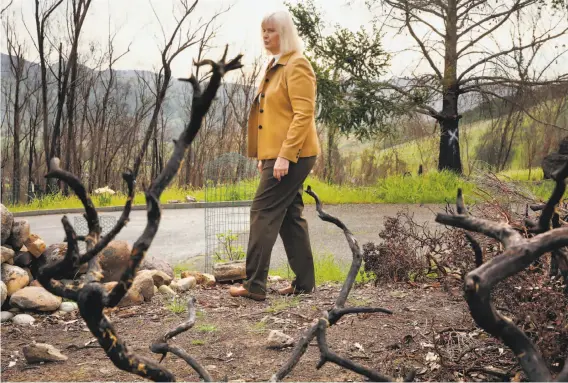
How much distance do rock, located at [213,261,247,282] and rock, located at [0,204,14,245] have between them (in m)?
1.70

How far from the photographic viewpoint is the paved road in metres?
7.34

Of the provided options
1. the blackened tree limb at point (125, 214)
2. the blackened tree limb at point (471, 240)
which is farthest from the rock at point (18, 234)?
the blackened tree limb at point (471, 240)

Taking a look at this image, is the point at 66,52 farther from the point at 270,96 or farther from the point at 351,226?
the point at 270,96

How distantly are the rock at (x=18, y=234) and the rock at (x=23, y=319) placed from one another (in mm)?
777

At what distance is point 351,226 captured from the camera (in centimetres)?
955

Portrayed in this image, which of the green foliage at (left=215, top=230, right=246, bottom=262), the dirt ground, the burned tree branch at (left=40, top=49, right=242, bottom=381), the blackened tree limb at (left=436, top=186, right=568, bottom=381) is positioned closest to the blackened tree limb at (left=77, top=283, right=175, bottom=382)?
the burned tree branch at (left=40, top=49, right=242, bottom=381)

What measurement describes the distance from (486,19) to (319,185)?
6046 millimetres

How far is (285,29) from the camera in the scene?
4.34 m

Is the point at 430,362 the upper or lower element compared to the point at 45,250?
lower

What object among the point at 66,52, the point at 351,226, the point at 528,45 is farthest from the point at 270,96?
the point at 66,52

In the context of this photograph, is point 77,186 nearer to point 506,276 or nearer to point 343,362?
point 343,362

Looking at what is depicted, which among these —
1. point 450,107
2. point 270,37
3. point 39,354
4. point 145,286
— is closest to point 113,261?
point 145,286

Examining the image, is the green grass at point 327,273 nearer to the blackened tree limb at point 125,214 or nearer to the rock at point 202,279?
the rock at point 202,279

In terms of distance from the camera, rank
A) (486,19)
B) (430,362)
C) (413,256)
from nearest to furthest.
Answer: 1. (430,362)
2. (413,256)
3. (486,19)
